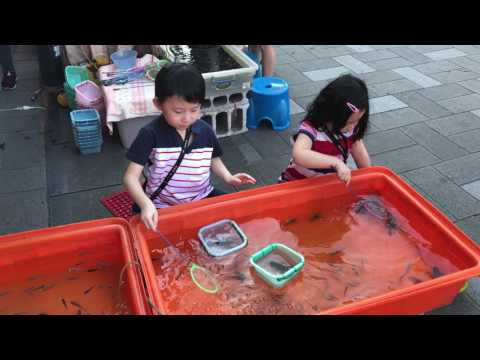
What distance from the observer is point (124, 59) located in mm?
3643

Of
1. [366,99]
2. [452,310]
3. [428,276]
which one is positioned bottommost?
[452,310]

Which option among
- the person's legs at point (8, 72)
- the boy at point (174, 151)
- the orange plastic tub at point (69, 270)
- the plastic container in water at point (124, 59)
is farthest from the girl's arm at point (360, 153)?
the person's legs at point (8, 72)

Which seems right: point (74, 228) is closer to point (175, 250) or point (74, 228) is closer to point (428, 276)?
point (175, 250)

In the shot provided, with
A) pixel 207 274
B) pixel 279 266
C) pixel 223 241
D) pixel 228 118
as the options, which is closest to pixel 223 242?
pixel 223 241

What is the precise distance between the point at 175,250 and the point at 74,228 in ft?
1.50

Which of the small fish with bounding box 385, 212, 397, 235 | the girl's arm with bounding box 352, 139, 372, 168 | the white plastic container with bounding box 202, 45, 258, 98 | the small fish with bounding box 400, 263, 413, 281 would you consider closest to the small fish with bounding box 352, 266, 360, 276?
the small fish with bounding box 400, 263, 413, 281

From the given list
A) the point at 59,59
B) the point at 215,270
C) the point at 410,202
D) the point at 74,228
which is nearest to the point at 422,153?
the point at 410,202

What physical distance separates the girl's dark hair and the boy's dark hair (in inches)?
27.5

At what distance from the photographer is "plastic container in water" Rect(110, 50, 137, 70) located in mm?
3643

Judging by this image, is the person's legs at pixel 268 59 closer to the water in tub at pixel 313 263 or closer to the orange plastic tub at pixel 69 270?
the water in tub at pixel 313 263

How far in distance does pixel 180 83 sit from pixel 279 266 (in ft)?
3.00

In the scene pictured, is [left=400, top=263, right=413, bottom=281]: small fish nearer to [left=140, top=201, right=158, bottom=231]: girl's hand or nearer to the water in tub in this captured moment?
the water in tub

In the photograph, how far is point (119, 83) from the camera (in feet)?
11.3

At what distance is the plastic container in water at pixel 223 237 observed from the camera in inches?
76.6
